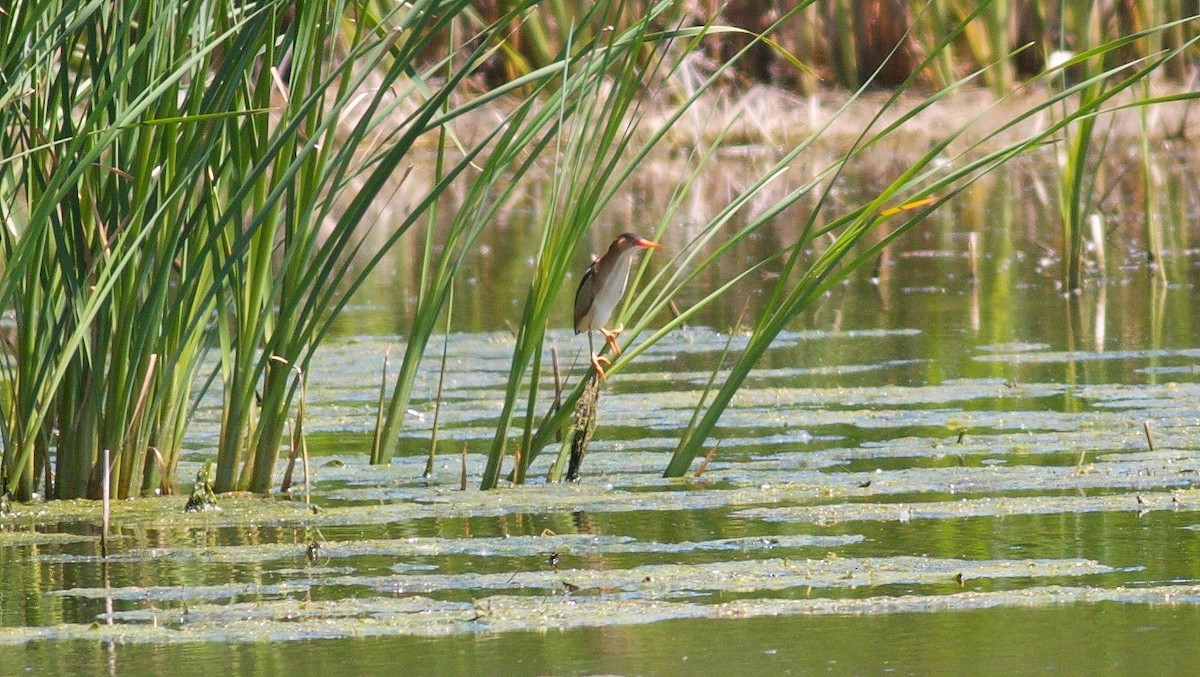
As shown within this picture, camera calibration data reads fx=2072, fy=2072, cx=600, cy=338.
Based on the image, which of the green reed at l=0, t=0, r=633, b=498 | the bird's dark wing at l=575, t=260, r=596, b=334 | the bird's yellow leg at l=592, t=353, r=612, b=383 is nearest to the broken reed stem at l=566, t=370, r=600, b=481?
the bird's yellow leg at l=592, t=353, r=612, b=383

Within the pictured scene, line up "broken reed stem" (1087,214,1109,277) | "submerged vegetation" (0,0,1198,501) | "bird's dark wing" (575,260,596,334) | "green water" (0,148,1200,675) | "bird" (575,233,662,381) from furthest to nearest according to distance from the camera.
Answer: "broken reed stem" (1087,214,1109,277)
"bird's dark wing" (575,260,596,334)
"bird" (575,233,662,381)
"submerged vegetation" (0,0,1198,501)
"green water" (0,148,1200,675)

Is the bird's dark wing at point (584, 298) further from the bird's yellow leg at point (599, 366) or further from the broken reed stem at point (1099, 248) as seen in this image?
the broken reed stem at point (1099, 248)

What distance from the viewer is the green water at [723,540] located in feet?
9.92

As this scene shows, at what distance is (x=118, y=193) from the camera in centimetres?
414


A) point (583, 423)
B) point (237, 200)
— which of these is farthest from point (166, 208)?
point (583, 423)

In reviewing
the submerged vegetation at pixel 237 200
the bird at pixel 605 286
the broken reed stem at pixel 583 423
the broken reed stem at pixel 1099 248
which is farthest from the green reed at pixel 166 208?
the broken reed stem at pixel 1099 248

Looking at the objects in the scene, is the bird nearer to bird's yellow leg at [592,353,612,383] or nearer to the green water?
the green water

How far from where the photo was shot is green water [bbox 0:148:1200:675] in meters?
3.02

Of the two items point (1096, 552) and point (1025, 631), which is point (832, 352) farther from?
point (1025, 631)

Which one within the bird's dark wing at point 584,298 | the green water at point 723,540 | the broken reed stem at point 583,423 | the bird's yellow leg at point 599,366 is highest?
the bird's dark wing at point 584,298

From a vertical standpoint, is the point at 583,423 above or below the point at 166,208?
below

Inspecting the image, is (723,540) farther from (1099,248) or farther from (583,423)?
(1099,248)

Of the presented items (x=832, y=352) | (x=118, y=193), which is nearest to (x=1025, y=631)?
(x=118, y=193)

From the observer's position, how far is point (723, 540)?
3.85 metres
